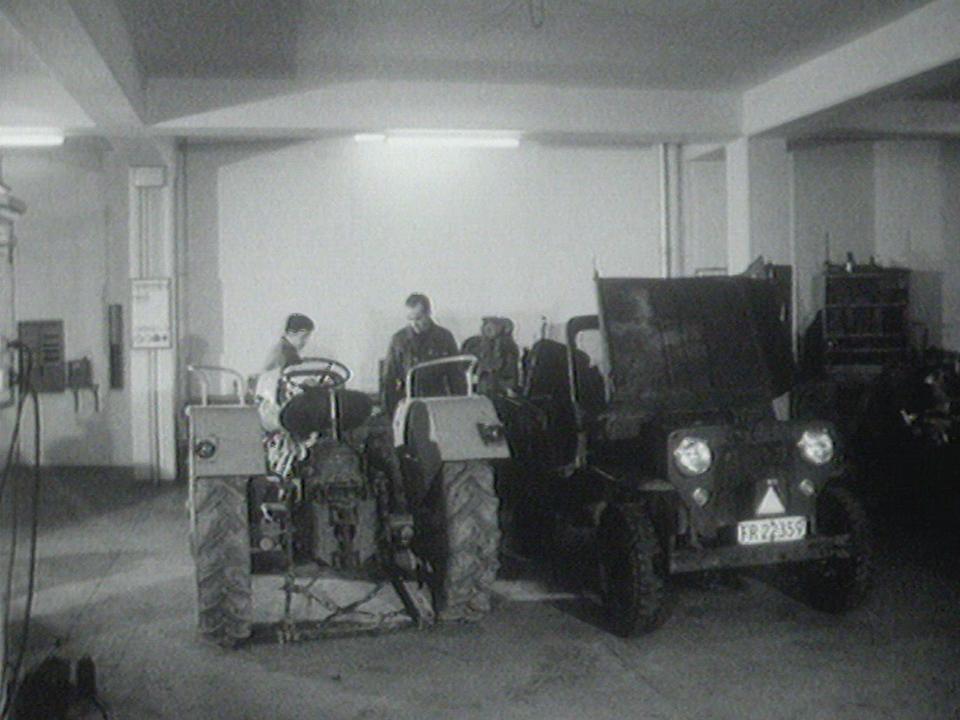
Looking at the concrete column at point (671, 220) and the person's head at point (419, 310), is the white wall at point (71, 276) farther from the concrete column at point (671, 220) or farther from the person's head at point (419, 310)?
the concrete column at point (671, 220)

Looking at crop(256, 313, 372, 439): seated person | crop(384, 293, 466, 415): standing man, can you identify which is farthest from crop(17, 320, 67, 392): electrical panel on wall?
crop(256, 313, 372, 439): seated person

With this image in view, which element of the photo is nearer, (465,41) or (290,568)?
(290,568)

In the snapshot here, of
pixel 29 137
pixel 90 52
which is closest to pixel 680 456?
pixel 90 52

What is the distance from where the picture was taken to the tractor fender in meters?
4.71

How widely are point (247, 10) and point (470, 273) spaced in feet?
15.0

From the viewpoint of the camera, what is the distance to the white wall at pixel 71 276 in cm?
1045

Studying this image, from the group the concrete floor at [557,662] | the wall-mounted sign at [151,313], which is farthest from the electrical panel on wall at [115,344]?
the concrete floor at [557,662]

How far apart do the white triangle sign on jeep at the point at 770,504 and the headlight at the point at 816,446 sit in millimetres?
245

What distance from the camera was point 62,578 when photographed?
5906mm

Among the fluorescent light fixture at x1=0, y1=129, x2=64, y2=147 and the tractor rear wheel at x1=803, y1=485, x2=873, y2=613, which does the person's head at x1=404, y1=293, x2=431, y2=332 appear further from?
the tractor rear wheel at x1=803, y1=485, x2=873, y2=613

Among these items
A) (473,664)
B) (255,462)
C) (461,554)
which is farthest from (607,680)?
(255,462)

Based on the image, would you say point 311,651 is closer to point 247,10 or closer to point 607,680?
point 607,680

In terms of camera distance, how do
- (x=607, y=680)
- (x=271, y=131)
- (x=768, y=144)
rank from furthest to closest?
(x=768, y=144) → (x=271, y=131) → (x=607, y=680)

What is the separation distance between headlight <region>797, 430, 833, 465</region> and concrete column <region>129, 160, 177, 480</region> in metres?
6.41
